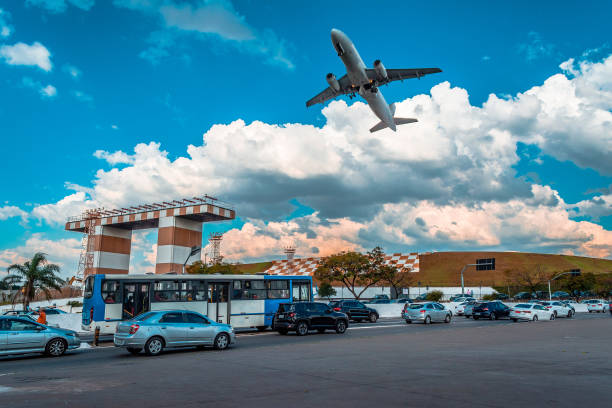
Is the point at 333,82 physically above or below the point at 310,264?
above

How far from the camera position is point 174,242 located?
6003 cm

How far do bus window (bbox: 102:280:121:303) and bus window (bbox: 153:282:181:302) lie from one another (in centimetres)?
159

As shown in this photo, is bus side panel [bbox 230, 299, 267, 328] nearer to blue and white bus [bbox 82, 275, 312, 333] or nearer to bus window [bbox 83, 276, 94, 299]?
blue and white bus [bbox 82, 275, 312, 333]

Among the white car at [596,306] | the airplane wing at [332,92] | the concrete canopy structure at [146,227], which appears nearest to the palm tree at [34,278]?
the concrete canopy structure at [146,227]

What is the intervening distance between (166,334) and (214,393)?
734cm

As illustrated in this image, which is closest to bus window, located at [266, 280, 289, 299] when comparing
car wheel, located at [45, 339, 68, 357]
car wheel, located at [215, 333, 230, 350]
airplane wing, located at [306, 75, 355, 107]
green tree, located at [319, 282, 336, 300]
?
car wheel, located at [215, 333, 230, 350]

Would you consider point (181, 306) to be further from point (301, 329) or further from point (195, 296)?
point (301, 329)

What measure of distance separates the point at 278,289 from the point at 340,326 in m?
3.97

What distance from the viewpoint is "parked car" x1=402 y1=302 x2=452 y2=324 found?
3128 cm

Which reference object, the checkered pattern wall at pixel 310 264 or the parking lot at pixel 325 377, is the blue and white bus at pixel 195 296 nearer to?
the parking lot at pixel 325 377

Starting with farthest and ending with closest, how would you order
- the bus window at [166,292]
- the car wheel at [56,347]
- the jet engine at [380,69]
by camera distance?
the jet engine at [380,69] → the bus window at [166,292] → the car wheel at [56,347]

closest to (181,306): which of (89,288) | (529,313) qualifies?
(89,288)

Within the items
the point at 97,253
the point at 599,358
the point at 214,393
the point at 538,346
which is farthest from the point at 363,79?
the point at 97,253

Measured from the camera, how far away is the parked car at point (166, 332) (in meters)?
14.6
